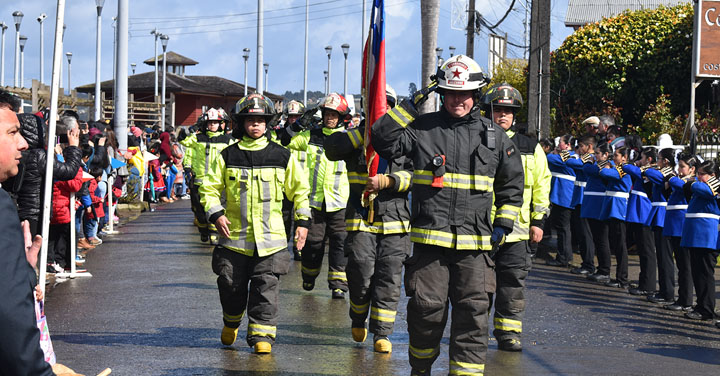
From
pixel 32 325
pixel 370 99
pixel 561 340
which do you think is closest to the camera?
pixel 32 325

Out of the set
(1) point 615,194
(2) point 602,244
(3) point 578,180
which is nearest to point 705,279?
(1) point 615,194

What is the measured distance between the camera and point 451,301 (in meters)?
6.61

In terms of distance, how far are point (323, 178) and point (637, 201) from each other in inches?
152

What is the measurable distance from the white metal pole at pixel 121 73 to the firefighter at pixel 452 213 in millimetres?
14631

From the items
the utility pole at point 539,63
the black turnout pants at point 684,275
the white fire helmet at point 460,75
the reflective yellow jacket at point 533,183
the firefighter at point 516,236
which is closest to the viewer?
the white fire helmet at point 460,75

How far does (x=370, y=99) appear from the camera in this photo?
7.76m

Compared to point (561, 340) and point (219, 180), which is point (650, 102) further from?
point (219, 180)

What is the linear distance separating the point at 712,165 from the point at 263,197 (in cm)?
498

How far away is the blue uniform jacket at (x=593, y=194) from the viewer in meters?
13.5

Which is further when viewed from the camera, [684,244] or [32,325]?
[684,244]

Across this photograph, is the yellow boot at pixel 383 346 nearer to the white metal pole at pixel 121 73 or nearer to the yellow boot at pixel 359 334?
the yellow boot at pixel 359 334

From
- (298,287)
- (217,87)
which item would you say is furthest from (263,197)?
(217,87)

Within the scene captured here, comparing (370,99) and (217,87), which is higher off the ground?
(217,87)

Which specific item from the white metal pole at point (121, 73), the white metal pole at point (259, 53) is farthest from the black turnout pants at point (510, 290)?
the white metal pole at point (259, 53)
